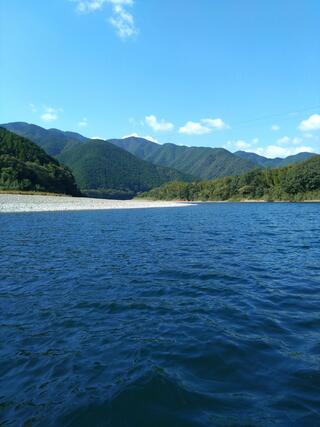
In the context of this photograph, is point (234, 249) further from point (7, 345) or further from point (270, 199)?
point (270, 199)

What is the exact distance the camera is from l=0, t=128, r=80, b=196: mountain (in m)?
113

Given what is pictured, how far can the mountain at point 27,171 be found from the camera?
369ft

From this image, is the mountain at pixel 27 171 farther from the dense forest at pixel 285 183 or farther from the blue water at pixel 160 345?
the dense forest at pixel 285 183

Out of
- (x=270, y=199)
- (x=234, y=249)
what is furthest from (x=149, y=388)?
(x=270, y=199)

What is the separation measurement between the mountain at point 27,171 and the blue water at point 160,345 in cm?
10366

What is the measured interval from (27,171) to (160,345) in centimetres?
12870

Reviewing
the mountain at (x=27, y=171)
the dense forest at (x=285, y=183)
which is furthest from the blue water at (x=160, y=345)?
the dense forest at (x=285, y=183)

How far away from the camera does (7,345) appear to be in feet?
25.0

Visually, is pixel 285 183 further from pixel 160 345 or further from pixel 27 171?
pixel 160 345

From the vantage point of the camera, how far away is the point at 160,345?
297 inches

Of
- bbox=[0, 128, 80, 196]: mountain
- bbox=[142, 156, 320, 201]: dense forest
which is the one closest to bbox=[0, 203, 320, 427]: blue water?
bbox=[0, 128, 80, 196]: mountain

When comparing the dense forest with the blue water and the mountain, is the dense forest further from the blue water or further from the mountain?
the blue water

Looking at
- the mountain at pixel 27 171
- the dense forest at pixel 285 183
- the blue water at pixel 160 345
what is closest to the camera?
the blue water at pixel 160 345

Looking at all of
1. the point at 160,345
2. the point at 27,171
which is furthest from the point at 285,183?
the point at 160,345
